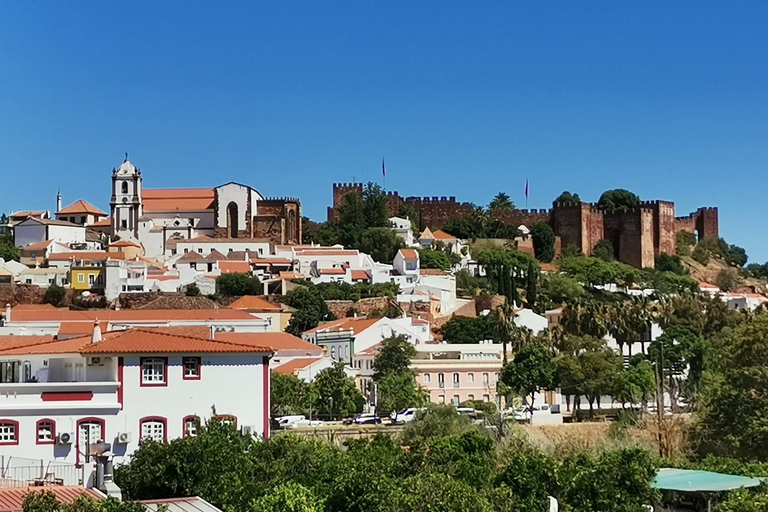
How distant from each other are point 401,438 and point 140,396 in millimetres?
13342

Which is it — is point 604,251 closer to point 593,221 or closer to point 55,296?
point 593,221

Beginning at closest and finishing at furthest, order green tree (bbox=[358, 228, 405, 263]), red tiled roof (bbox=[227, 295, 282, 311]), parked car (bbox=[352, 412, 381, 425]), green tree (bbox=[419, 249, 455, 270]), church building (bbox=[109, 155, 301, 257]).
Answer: parked car (bbox=[352, 412, 381, 425]), red tiled roof (bbox=[227, 295, 282, 311]), green tree (bbox=[419, 249, 455, 270]), green tree (bbox=[358, 228, 405, 263]), church building (bbox=[109, 155, 301, 257])

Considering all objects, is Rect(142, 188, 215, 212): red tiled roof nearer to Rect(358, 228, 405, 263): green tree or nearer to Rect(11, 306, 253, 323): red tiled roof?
Rect(358, 228, 405, 263): green tree

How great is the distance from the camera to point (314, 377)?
60.5 metres

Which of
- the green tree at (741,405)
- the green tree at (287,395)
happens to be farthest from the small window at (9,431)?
the green tree at (287,395)

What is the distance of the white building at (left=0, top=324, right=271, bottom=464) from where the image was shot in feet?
101

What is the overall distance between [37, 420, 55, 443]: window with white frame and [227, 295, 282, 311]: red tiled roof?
48.4 m

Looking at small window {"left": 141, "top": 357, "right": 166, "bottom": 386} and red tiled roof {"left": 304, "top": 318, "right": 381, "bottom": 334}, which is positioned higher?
red tiled roof {"left": 304, "top": 318, "right": 381, "bottom": 334}

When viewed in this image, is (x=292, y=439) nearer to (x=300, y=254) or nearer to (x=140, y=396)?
(x=140, y=396)

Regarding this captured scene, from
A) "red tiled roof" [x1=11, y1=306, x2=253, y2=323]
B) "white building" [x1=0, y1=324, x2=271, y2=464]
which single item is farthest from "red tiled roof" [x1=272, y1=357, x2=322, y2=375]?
"white building" [x1=0, y1=324, x2=271, y2=464]

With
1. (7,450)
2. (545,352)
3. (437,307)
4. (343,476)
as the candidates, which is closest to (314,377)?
(545,352)

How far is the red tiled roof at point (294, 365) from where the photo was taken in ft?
197

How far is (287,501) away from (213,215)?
8626cm

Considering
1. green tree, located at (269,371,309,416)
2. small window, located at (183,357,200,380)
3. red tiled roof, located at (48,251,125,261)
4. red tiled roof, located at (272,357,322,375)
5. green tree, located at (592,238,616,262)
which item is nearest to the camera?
small window, located at (183,357,200,380)
